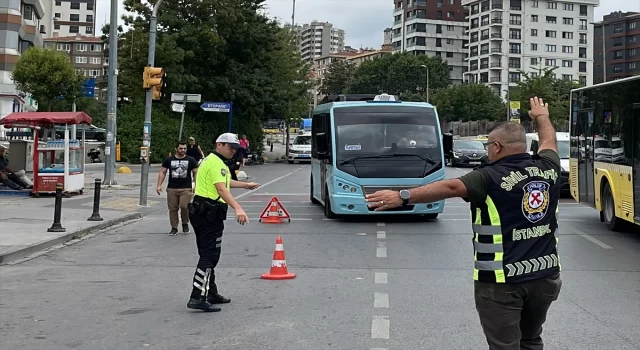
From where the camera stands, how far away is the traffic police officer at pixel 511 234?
166 inches

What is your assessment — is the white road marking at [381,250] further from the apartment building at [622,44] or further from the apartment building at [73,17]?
the apartment building at [73,17]

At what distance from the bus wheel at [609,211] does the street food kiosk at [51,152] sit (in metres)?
13.7

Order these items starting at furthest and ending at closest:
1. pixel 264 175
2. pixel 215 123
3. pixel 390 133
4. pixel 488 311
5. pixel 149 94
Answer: pixel 215 123 → pixel 264 175 → pixel 149 94 → pixel 390 133 → pixel 488 311

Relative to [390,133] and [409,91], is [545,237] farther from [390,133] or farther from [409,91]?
[409,91]

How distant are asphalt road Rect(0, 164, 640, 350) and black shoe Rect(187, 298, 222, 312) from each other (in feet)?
0.29

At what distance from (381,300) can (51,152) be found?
51.3 ft

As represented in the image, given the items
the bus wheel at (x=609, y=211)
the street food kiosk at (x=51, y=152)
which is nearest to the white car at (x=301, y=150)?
the street food kiosk at (x=51, y=152)

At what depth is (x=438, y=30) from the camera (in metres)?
125

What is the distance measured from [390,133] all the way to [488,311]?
11.8 metres

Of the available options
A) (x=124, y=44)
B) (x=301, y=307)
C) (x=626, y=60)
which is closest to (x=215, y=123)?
(x=124, y=44)

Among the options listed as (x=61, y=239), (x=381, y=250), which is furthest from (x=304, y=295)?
(x=61, y=239)

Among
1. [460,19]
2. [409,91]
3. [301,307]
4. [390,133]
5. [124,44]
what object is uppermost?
[460,19]

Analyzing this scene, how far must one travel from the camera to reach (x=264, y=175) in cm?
3544

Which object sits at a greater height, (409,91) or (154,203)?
(409,91)
